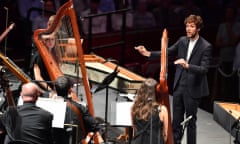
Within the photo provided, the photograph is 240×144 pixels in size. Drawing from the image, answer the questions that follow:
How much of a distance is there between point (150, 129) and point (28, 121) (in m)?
1.21

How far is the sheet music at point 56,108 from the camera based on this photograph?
804 cm

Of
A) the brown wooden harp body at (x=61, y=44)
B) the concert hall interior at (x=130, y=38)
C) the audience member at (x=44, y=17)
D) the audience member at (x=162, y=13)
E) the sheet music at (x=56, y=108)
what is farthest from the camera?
the audience member at (x=162, y=13)

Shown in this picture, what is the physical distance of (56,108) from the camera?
809cm

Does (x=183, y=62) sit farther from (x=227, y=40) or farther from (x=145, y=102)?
(x=227, y=40)

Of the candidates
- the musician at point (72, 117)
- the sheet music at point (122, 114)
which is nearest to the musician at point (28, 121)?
the musician at point (72, 117)

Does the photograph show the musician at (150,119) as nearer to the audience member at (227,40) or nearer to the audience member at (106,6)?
the audience member at (227,40)

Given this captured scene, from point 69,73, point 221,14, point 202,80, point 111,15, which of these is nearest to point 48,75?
point 69,73

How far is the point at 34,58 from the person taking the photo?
10023 millimetres

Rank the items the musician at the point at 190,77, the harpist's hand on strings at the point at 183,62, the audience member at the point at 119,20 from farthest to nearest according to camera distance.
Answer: the audience member at the point at 119,20 → the musician at the point at 190,77 → the harpist's hand on strings at the point at 183,62

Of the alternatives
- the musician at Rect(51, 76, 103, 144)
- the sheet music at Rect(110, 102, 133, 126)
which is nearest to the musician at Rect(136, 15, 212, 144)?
the sheet music at Rect(110, 102, 133, 126)

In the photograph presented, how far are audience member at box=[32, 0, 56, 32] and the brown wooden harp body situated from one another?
2893mm

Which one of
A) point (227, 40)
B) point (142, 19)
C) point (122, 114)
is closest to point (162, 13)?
point (142, 19)

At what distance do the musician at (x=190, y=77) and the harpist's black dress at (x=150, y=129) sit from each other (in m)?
1.06

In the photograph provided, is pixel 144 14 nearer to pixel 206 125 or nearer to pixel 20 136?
pixel 206 125
